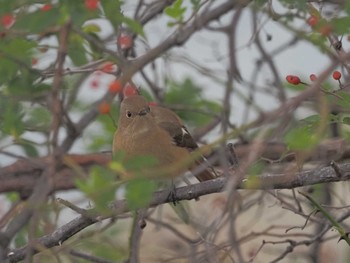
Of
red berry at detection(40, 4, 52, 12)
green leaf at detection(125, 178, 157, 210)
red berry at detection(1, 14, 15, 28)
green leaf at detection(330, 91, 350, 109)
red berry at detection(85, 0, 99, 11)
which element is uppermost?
red berry at detection(1, 14, 15, 28)

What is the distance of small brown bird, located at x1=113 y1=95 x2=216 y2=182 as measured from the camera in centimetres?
399

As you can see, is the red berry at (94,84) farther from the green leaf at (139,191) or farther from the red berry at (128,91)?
the green leaf at (139,191)

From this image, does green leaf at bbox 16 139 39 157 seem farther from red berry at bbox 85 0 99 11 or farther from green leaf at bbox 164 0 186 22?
red berry at bbox 85 0 99 11

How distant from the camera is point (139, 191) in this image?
6.65 feet

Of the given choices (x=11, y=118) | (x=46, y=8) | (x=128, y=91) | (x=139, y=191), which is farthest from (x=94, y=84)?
(x=139, y=191)

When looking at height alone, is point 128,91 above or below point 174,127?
above

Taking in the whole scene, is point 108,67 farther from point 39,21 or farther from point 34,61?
point 39,21

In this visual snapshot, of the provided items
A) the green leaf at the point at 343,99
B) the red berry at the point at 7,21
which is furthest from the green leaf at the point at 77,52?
the green leaf at the point at 343,99

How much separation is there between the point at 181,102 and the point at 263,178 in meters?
2.02

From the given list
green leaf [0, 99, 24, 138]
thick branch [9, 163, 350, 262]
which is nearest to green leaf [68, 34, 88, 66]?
green leaf [0, 99, 24, 138]

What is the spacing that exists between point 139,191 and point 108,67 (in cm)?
178

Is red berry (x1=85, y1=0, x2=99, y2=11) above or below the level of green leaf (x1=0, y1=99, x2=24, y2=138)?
above

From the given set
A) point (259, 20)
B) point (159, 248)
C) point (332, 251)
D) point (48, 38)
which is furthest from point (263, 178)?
point (332, 251)

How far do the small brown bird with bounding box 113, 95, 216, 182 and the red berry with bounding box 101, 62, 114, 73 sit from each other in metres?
0.18
